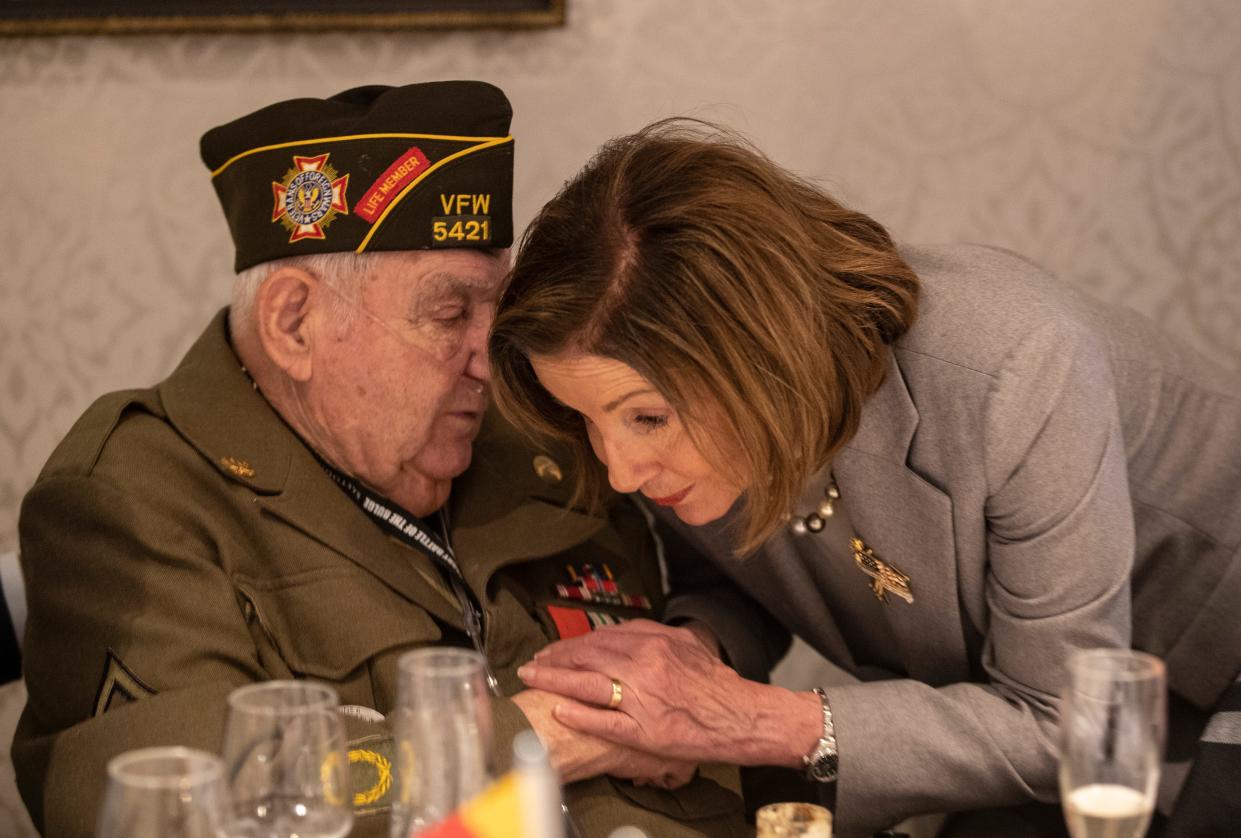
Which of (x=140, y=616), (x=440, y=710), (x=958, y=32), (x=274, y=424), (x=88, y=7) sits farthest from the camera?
(x=958, y=32)

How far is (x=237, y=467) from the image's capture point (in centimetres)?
194

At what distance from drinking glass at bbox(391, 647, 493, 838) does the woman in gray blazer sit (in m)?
0.66

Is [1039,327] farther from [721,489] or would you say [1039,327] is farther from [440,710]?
[440,710]

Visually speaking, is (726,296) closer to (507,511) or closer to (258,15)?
(507,511)

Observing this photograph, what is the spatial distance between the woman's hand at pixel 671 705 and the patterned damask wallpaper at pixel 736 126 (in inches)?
46.0

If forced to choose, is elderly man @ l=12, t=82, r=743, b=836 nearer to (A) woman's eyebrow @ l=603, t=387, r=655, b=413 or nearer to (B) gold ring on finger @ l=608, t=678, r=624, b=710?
(B) gold ring on finger @ l=608, t=678, r=624, b=710

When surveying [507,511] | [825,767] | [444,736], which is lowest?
[825,767]

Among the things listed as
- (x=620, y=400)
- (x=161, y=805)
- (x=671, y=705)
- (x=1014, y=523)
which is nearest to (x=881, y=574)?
(x=1014, y=523)

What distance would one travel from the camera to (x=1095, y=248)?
3061mm

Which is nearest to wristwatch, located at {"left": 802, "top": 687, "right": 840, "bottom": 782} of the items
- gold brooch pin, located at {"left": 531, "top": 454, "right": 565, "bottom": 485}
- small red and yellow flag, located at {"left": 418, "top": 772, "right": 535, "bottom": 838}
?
gold brooch pin, located at {"left": 531, "top": 454, "right": 565, "bottom": 485}

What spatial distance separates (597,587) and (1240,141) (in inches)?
70.4

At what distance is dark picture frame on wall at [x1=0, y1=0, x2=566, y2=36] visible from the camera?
2.65 metres

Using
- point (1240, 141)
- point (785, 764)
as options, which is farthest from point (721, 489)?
point (1240, 141)

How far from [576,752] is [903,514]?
55cm
